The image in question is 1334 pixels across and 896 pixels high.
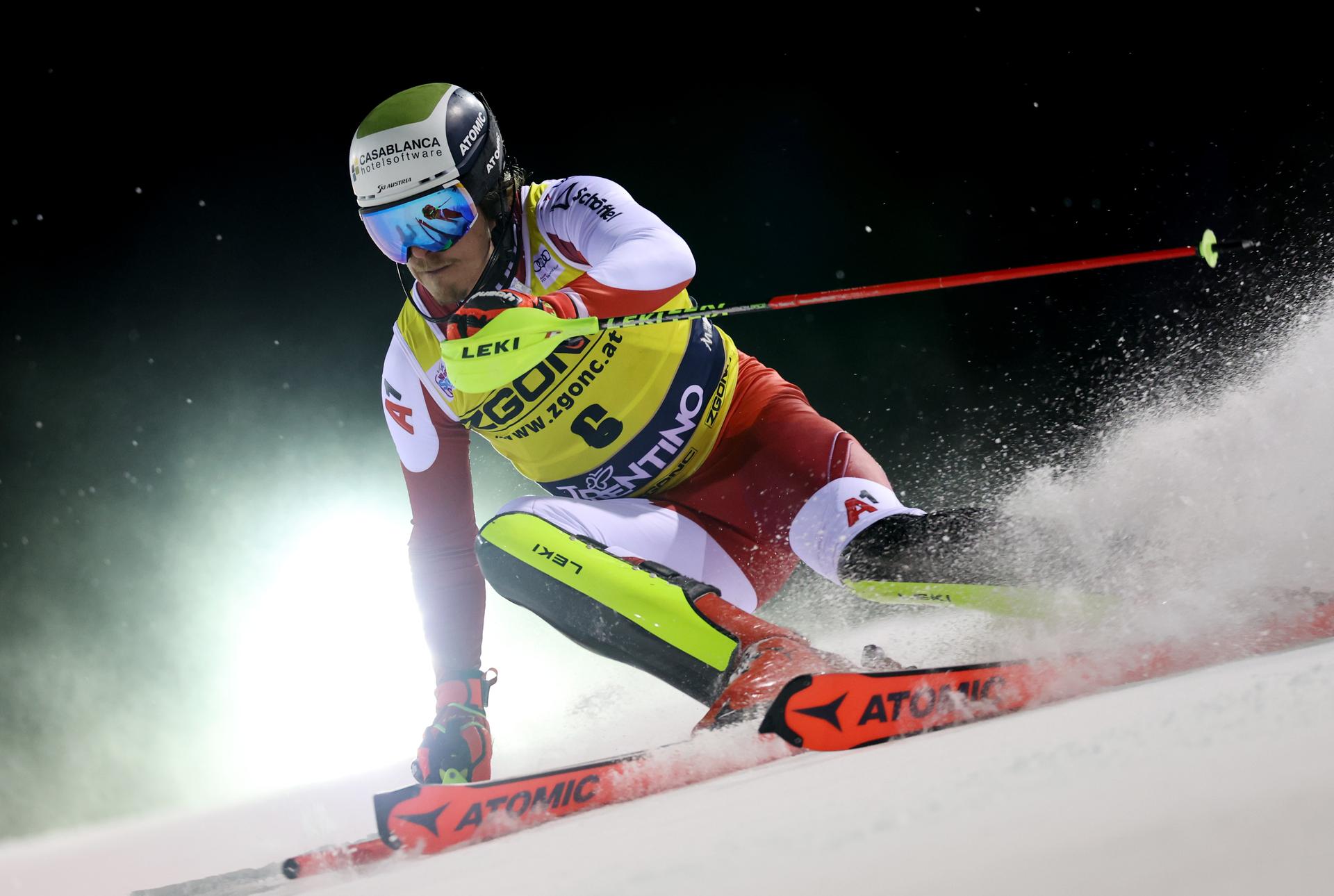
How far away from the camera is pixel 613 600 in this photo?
1688 millimetres

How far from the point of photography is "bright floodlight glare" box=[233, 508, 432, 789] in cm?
436

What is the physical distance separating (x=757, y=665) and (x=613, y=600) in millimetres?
294

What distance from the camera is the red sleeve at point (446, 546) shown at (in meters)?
2.19

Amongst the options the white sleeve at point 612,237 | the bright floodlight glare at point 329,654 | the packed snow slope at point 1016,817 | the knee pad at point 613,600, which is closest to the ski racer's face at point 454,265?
the white sleeve at point 612,237

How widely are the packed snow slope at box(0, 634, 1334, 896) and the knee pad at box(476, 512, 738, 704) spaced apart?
317mm

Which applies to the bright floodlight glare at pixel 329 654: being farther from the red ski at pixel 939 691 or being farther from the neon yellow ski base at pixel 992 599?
the red ski at pixel 939 691

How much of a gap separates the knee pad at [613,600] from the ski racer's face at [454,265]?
0.49 metres

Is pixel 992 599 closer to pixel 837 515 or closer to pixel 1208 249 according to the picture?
pixel 837 515

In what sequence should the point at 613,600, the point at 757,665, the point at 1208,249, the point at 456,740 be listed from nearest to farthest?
1. the point at 1208,249
2. the point at 757,665
3. the point at 613,600
4. the point at 456,740

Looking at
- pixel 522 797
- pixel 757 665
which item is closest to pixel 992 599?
pixel 757 665

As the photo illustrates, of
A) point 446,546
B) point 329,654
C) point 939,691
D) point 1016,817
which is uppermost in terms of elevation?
point 329,654

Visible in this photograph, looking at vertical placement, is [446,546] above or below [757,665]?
above

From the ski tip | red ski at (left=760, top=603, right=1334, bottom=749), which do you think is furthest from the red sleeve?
the ski tip

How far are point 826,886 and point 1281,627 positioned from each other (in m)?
1.09
